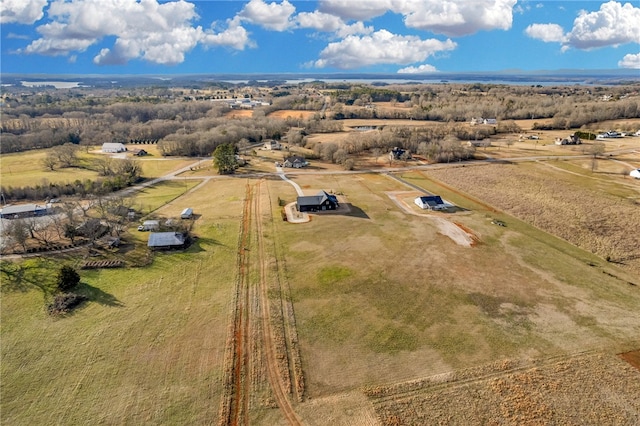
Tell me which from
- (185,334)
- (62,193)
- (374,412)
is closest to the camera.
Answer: (374,412)

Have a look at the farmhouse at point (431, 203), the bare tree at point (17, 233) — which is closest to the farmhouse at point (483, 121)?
the farmhouse at point (431, 203)

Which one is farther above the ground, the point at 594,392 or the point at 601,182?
the point at 601,182

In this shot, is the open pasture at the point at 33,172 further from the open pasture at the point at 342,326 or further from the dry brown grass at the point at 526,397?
the dry brown grass at the point at 526,397

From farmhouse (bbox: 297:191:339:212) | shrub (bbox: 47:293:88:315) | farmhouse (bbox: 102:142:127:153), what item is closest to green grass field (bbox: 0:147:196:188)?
farmhouse (bbox: 102:142:127:153)

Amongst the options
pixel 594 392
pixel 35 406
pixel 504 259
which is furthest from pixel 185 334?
Answer: pixel 504 259

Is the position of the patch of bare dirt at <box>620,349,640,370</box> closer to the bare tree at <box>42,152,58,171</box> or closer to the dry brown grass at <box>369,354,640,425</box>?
the dry brown grass at <box>369,354,640,425</box>

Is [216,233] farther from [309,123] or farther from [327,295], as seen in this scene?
[309,123]
